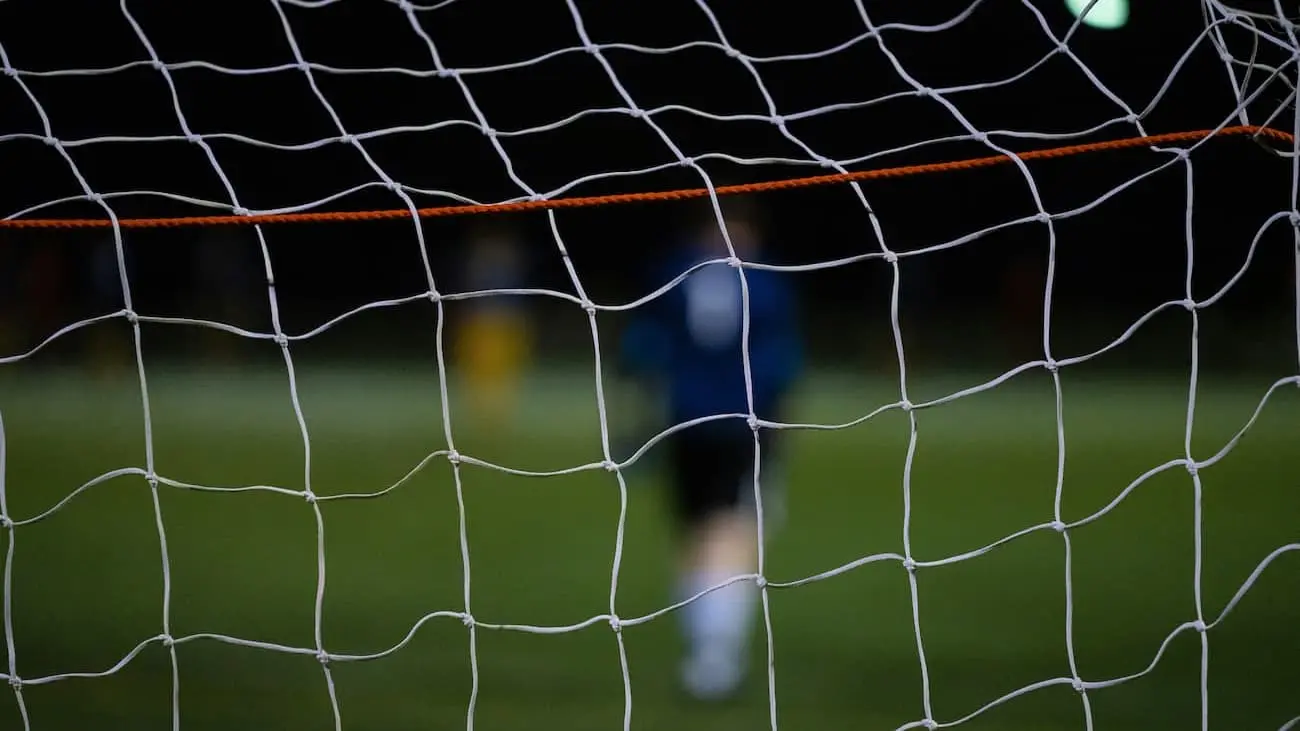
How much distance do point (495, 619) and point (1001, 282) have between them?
16.7ft

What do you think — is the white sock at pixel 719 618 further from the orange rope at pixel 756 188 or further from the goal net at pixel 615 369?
the orange rope at pixel 756 188

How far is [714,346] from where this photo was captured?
150 cm

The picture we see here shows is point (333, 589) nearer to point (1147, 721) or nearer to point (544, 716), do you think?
point (544, 716)

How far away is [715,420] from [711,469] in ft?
0.20

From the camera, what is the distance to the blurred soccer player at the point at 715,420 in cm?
142

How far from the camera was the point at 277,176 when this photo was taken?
653 centimetres

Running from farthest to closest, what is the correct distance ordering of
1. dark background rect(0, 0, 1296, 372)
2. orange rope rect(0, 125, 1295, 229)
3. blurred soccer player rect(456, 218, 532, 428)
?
dark background rect(0, 0, 1296, 372), blurred soccer player rect(456, 218, 532, 428), orange rope rect(0, 125, 1295, 229)

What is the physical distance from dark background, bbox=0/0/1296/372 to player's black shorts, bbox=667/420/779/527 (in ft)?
11.6

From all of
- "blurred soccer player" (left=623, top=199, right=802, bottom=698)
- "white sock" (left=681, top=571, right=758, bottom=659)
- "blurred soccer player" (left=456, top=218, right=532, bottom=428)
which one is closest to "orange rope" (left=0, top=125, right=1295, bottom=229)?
"blurred soccer player" (left=623, top=199, right=802, bottom=698)

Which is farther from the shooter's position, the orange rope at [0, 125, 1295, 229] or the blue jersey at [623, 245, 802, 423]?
the blue jersey at [623, 245, 802, 423]

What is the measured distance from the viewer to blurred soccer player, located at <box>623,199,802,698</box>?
1.42m

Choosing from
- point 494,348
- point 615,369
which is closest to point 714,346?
point 615,369

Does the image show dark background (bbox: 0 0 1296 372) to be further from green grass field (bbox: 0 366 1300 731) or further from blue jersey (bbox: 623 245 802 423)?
blue jersey (bbox: 623 245 802 423)

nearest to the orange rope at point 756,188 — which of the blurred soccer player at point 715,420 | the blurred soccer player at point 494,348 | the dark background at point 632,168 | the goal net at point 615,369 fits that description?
the goal net at point 615,369
